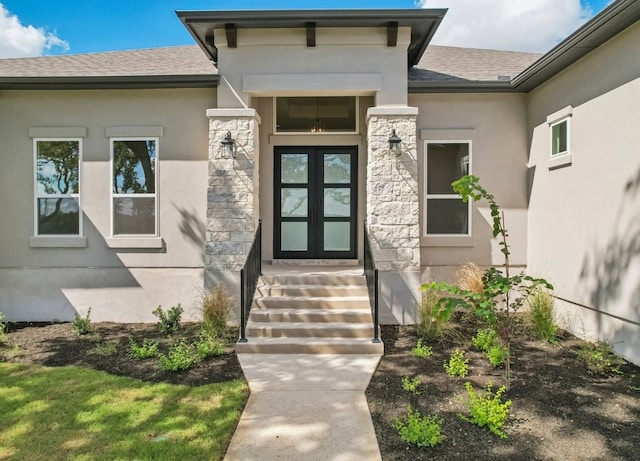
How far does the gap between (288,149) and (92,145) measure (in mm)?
3402

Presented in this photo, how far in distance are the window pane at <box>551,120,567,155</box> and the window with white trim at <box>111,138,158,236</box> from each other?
21.2 feet

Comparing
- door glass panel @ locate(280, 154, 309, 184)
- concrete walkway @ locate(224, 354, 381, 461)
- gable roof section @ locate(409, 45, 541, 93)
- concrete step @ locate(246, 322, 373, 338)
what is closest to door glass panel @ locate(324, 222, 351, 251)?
door glass panel @ locate(280, 154, 309, 184)

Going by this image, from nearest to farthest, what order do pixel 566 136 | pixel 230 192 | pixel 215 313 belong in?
pixel 215 313, pixel 566 136, pixel 230 192

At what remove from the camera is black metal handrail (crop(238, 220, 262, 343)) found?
5.09 m


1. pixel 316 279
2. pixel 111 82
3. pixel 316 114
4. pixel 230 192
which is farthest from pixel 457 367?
pixel 111 82

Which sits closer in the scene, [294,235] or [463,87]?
[463,87]

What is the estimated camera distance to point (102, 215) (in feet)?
22.1

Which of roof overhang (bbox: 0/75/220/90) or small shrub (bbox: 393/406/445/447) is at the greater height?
roof overhang (bbox: 0/75/220/90)

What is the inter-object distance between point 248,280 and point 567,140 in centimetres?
502

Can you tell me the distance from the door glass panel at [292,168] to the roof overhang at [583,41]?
390 centimetres

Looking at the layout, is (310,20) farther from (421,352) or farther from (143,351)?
(143,351)

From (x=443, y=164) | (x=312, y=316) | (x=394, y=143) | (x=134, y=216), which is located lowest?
(x=312, y=316)

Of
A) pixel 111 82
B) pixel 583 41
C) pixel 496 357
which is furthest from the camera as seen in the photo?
pixel 111 82

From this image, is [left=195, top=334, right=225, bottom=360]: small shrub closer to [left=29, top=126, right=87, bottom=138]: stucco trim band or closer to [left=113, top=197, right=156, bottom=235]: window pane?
[left=113, top=197, right=156, bottom=235]: window pane
